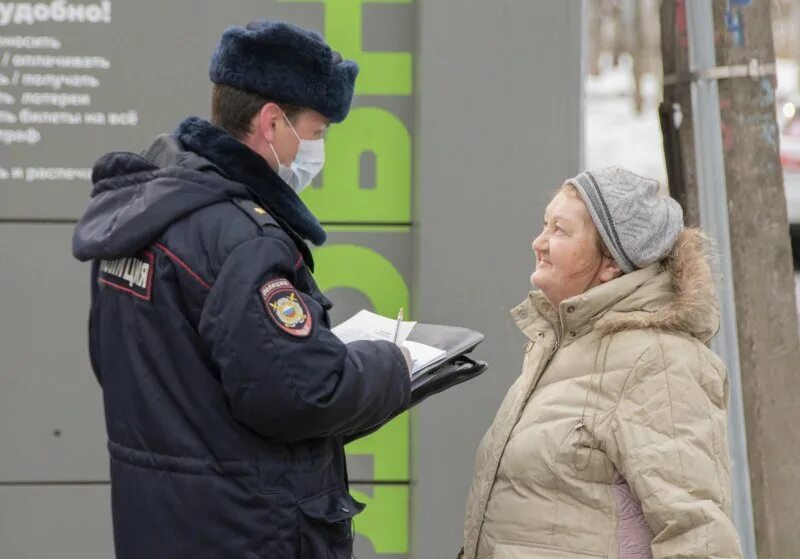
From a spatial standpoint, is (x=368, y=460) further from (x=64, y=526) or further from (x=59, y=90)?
(x=59, y=90)

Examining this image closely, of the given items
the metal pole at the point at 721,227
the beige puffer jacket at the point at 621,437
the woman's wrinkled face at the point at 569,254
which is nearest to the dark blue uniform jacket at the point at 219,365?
the beige puffer jacket at the point at 621,437

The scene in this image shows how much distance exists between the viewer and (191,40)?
4.45 metres

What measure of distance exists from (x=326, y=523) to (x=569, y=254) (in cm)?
79

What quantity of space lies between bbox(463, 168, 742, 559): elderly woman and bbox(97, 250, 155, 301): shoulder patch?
85 centimetres

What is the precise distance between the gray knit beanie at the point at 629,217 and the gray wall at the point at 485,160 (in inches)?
65.2

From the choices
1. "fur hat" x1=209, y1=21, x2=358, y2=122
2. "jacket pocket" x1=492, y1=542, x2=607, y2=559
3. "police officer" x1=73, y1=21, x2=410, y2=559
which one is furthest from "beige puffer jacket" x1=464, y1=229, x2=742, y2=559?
"fur hat" x1=209, y1=21, x2=358, y2=122

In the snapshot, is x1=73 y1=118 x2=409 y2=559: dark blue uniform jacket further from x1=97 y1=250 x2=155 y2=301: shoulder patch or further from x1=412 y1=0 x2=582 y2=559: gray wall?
x1=412 y1=0 x2=582 y2=559: gray wall

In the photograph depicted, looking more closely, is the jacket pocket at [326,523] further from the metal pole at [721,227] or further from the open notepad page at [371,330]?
the metal pole at [721,227]

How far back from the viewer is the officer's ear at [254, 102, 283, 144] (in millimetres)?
2588

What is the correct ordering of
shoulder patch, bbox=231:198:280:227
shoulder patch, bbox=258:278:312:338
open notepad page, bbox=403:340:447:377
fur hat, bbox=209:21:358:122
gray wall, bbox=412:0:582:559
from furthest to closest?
gray wall, bbox=412:0:582:559
open notepad page, bbox=403:340:447:377
fur hat, bbox=209:21:358:122
shoulder patch, bbox=231:198:280:227
shoulder patch, bbox=258:278:312:338

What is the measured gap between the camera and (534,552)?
2615 millimetres

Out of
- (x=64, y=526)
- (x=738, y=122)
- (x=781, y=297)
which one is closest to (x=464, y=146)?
(x=738, y=122)

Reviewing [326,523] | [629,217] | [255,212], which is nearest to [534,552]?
[326,523]

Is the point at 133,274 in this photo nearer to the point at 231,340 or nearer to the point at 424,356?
the point at 231,340
